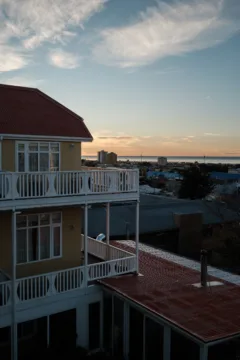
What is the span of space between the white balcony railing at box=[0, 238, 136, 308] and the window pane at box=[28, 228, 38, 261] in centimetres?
93

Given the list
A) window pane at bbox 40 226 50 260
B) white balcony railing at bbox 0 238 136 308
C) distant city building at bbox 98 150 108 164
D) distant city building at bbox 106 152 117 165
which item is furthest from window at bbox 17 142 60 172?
distant city building at bbox 106 152 117 165

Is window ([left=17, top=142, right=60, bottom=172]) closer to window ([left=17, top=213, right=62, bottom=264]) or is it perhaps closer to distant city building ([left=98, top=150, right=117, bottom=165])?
window ([left=17, top=213, right=62, bottom=264])

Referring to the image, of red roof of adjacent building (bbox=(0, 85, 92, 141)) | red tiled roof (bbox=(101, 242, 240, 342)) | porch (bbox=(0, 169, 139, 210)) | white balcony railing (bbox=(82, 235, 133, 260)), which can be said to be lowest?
red tiled roof (bbox=(101, 242, 240, 342))

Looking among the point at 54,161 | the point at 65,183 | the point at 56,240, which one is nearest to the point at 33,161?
the point at 54,161

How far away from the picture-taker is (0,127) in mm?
12594

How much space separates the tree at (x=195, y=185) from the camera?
48281mm

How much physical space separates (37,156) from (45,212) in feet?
6.72

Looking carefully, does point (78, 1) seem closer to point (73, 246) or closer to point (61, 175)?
point (61, 175)

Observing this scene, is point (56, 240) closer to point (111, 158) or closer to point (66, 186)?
point (66, 186)

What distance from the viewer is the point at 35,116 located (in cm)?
1384

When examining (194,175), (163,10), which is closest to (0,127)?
(163,10)

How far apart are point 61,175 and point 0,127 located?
2.53 metres

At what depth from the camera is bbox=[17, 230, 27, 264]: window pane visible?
1335cm

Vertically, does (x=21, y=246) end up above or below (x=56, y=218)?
below
